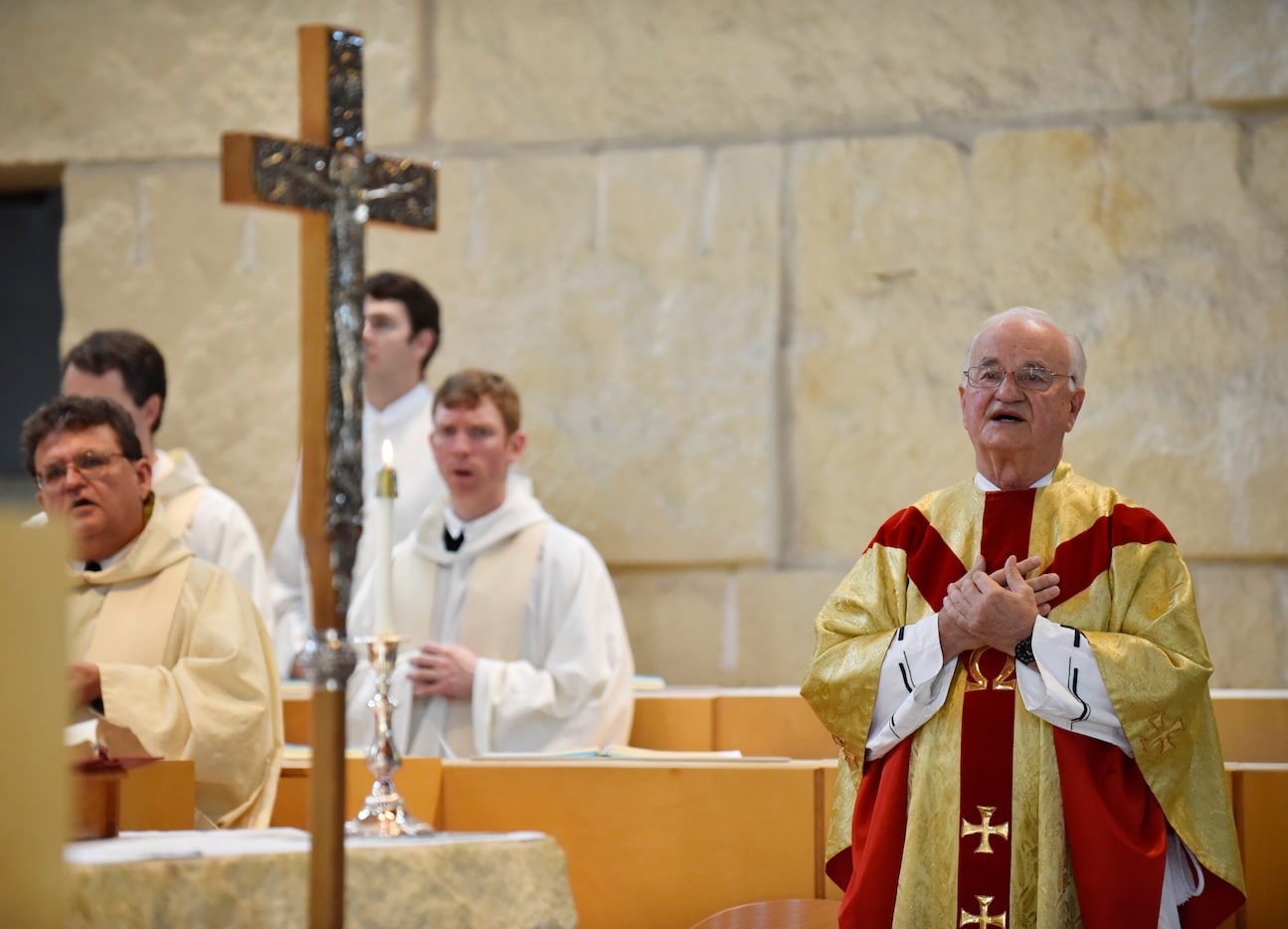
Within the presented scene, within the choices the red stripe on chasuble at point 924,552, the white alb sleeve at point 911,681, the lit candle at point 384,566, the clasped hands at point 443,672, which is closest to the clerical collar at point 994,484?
the red stripe on chasuble at point 924,552

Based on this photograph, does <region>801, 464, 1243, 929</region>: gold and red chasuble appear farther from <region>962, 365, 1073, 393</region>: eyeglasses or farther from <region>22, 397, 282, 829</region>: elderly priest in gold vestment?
<region>22, 397, 282, 829</region>: elderly priest in gold vestment

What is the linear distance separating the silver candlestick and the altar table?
2.45ft

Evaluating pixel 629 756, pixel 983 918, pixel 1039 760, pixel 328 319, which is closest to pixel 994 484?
pixel 1039 760

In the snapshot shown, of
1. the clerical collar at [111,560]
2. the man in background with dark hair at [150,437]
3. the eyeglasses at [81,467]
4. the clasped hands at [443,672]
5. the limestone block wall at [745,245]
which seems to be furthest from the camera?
the limestone block wall at [745,245]

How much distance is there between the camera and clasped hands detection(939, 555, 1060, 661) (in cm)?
370

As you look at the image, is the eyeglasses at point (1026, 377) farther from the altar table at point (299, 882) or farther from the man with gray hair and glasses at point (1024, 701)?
the altar table at point (299, 882)

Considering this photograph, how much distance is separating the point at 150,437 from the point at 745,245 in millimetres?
2498

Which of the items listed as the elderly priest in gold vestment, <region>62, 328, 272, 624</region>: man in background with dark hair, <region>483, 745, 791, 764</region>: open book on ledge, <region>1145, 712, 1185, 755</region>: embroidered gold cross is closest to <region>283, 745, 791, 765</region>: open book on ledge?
<region>483, 745, 791, 764</region>: open book on ledge

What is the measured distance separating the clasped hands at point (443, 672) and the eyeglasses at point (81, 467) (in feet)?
4.90

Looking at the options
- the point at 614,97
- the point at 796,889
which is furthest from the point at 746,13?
the point at 796,889

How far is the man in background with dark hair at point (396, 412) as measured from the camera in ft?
21.5

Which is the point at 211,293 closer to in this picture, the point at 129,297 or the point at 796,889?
the point at 129,297

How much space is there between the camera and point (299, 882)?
7.70ft

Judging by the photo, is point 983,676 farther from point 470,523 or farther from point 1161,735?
point 470,523
